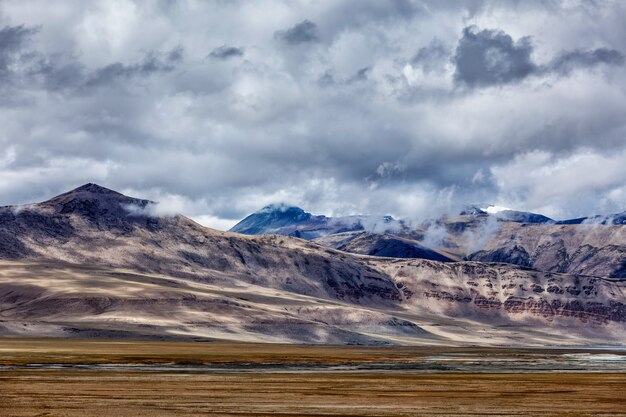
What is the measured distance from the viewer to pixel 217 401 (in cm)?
5581

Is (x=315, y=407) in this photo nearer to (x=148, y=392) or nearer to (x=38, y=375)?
(x=148, y=392)

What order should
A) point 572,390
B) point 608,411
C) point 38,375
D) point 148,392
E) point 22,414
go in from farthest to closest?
point 38,375 → point 572,390 → point 148,392 → point 608,411 → point 22,414

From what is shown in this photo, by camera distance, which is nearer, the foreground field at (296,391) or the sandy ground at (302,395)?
the sandy ground at (302,395)

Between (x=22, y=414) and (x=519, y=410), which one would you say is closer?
(x=22, y=414)

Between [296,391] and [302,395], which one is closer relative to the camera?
[302,395]

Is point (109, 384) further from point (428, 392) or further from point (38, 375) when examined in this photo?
point (428, 392)

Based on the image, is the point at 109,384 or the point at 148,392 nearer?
the point at 148,392

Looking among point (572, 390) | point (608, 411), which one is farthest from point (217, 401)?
point (572, 390)

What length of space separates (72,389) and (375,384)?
23.1 m

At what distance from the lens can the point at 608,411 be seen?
52.6m

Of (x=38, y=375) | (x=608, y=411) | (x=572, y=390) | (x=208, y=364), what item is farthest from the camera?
(x=208, y=364)

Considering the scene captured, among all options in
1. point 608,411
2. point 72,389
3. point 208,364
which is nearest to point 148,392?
point 72,389

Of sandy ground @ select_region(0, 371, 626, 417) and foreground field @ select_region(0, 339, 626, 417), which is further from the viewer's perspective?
foreground field @ select_region(0, 339, 626, 417)

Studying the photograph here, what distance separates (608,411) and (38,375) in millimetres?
46968
